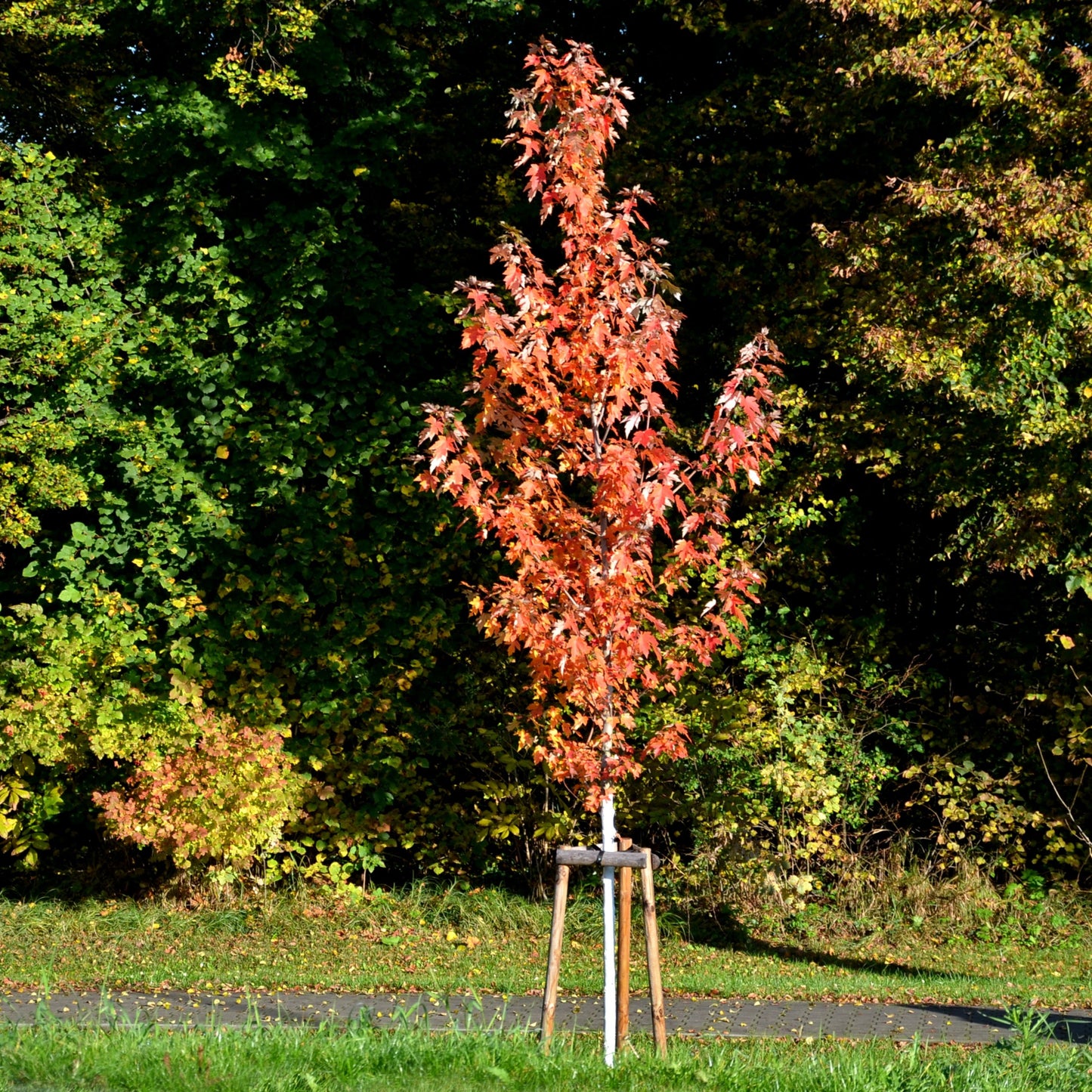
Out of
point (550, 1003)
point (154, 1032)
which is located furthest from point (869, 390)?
point (154, 1032)

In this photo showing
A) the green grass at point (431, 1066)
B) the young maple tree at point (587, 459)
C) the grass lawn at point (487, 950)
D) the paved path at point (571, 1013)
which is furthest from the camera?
the grass lawn at point (487, 950)

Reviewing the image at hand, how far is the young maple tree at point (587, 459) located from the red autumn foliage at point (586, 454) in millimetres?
10

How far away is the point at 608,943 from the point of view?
20.7 feet

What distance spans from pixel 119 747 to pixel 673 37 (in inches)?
321

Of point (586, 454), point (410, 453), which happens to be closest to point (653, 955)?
point (586, 454)

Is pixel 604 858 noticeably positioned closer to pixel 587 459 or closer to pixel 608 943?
pixel 608 943

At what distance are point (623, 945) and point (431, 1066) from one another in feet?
3.73

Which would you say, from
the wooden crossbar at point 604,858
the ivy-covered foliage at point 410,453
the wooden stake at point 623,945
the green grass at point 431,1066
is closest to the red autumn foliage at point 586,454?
the wooden crossbar at point 604,858

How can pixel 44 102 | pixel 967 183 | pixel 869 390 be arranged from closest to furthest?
pixel 967 183 < pixel 869 390 < pixel 44 102

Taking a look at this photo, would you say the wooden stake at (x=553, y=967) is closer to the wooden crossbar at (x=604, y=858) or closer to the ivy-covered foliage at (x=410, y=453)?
the wooden crossbar at (x=604, y=858)

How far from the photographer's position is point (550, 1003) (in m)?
6.17

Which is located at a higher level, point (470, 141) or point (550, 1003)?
point (470, 141)

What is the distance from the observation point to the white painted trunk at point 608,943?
6.12 metres

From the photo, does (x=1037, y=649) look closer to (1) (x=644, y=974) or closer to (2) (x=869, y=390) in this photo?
(2) (x=869, y=390)
